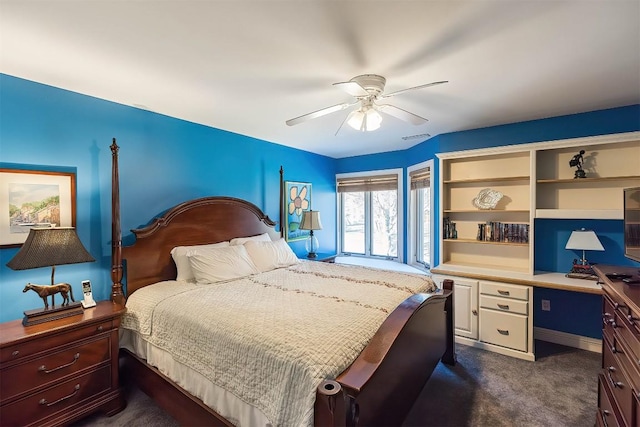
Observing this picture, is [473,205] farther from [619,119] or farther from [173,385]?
[173,385]

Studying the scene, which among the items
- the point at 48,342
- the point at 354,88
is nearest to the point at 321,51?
the point at 354,88

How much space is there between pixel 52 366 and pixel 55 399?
0.22 metres

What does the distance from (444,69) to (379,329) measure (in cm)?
175

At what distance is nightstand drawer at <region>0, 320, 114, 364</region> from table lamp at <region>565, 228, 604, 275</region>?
4.14 metres

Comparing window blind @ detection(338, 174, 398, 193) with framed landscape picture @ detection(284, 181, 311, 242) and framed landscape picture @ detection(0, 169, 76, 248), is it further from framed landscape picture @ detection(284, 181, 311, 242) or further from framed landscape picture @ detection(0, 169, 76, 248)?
framed landscape picture @ detection(0, 169, 76, 248)

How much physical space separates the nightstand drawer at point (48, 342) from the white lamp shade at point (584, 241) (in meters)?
4.14

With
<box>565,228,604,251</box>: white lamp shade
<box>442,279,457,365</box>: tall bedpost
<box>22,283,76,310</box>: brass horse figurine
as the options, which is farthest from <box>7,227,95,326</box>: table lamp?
<box>565,228,604,251</box>: white lamp shade

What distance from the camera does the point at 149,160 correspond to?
285 cm

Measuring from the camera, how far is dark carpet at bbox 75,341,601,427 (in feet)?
6.72

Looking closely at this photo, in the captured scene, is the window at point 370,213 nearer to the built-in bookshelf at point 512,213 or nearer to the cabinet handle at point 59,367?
the built-in bookshelf at point 512,213

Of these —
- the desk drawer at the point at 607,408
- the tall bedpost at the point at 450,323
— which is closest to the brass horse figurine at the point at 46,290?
the tall bedpost at the point at 450,323

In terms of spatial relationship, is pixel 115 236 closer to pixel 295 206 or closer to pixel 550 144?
pixel 295 206

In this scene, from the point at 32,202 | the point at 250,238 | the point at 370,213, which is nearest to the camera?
the point at 32,202

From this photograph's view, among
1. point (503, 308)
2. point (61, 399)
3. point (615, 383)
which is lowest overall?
point (61, 399)
